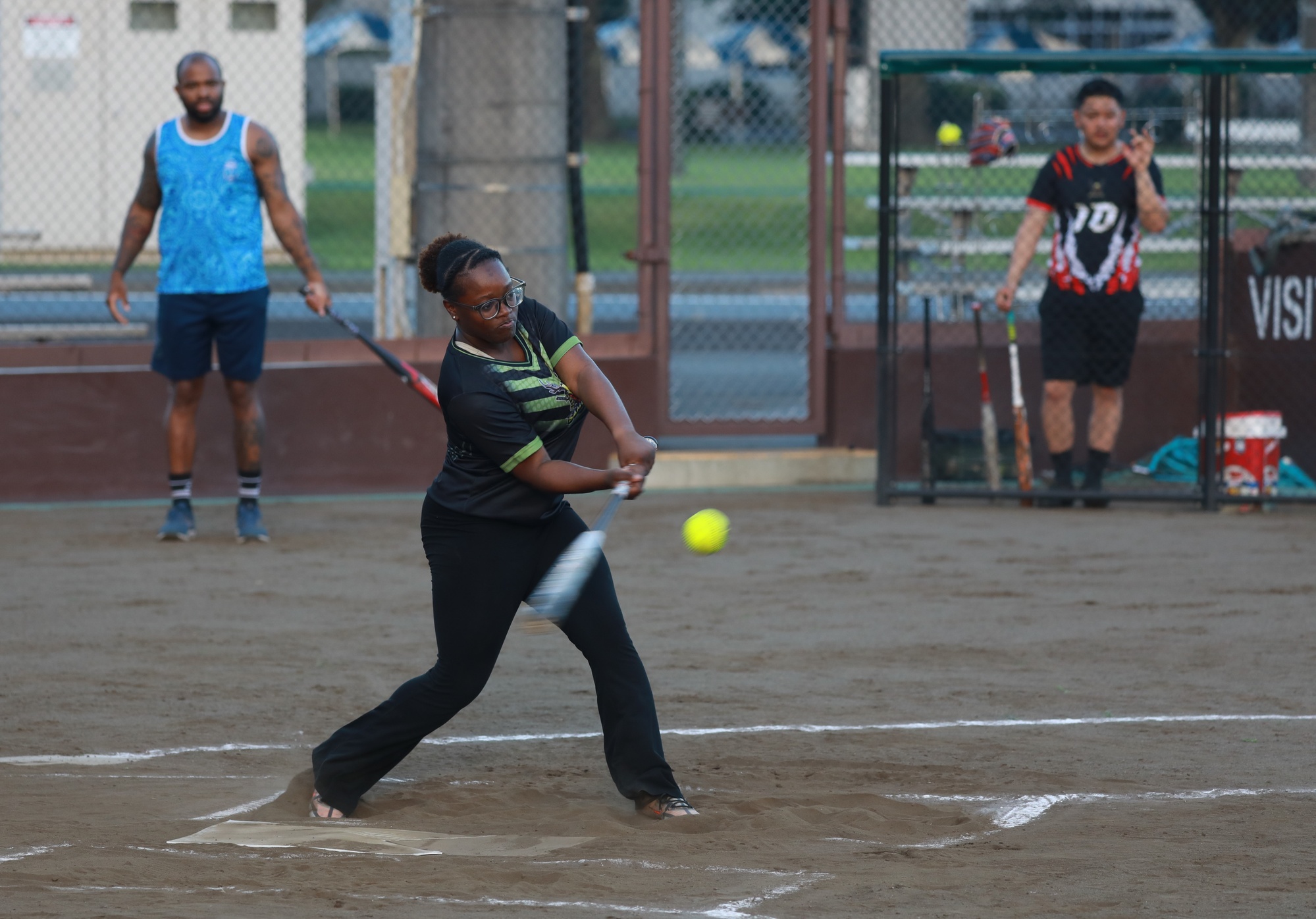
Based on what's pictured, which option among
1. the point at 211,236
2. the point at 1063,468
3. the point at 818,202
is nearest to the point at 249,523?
the point at 211,236

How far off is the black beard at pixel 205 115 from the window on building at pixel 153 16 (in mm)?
5513

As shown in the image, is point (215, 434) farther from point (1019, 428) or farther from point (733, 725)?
point (733, 725)

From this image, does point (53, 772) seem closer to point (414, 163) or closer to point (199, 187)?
point (199, 187)

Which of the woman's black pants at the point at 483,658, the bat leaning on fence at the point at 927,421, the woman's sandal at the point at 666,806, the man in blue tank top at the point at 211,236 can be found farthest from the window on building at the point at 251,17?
the woman's sandal at the point at 666,806

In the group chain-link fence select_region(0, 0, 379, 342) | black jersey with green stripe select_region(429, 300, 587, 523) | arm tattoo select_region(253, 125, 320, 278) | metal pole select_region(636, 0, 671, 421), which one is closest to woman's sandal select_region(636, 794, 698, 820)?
black jersey with green stripe select_region(429, 300, 587, 523)

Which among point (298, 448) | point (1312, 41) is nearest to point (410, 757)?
point (298, 448)

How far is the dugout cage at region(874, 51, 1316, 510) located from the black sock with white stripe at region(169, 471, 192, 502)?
391 centimetres

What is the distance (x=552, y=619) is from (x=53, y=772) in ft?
5.55

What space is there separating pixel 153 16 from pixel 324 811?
10.6 meters

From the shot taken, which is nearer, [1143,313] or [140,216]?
[140,216]

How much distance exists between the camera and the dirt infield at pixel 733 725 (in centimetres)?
452

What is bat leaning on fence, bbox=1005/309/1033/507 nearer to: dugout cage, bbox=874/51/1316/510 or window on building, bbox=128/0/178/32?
dugout cage, bbox=874/51/1316/510

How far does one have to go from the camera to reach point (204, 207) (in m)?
9.12

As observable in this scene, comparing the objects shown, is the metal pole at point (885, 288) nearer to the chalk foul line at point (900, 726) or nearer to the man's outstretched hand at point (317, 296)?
the man's outstretched hand at point (317, 296)
